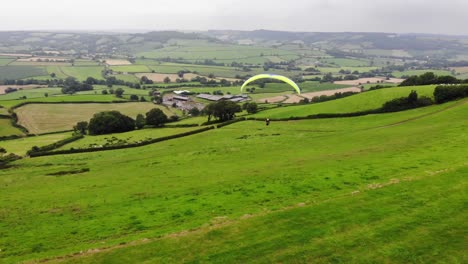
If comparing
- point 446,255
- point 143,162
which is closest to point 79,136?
point 143,162

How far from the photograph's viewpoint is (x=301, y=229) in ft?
77.5

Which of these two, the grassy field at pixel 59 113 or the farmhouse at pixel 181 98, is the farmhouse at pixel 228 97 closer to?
the farmhouse at pixel 181 98

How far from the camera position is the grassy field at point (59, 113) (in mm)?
101369

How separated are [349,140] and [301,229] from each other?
3280cm

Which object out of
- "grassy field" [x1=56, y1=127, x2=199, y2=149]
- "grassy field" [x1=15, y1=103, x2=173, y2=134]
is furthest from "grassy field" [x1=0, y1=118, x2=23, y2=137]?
"grassy field" [x1=56, y1=127, x2=199, y2=149]

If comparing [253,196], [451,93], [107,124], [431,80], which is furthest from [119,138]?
[431,80]

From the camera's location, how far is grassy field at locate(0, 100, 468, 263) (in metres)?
21.8

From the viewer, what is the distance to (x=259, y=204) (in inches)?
1143

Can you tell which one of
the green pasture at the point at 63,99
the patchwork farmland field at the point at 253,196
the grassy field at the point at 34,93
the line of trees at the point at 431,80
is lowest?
the grassy field at the point at 34,93

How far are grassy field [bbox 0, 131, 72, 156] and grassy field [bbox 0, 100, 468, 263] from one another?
1818 centimetres

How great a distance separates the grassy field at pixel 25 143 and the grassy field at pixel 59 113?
35.9 ft

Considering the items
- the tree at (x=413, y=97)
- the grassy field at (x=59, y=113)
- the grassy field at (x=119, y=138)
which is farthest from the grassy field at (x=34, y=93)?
the tree at (x=413, y=97)

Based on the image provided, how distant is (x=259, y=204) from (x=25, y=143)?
6650 cm

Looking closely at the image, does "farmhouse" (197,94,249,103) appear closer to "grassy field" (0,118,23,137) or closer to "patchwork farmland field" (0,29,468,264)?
"grassy field" (0,118,23,137)
